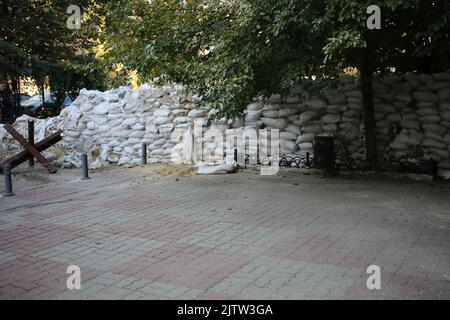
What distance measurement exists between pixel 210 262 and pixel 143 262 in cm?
64

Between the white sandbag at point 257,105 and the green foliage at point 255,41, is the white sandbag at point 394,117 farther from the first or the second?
the white sandbag at point 257,105

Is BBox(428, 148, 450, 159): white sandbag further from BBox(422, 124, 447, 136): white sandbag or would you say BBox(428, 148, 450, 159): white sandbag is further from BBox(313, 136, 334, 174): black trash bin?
BBox(313, 136, 334, 174): black trash bin

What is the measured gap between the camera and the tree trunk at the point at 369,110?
26.8 ft

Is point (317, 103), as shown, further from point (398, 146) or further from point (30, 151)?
point (30, 151)

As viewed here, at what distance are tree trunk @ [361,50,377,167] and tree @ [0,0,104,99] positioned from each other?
9777 mm

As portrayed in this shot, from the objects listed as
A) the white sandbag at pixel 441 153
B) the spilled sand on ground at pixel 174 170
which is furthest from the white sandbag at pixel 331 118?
the spilled sand on ground at pixel 174 170

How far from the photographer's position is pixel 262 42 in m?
7.26

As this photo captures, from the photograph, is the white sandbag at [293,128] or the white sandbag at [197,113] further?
the white sandbag at [197,113]

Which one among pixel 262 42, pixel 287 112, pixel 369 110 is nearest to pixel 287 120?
pixel 287 112

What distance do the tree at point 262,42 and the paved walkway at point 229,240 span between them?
1834mm

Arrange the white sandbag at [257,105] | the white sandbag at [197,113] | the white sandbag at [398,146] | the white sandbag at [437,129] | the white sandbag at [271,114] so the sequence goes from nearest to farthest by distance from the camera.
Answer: the white sandbag at [437,129] < the white sandbag at [398,146] < the white sandbag at [271,114] < the white sandbag at [257,105] < the white sandbag at [197,113]
